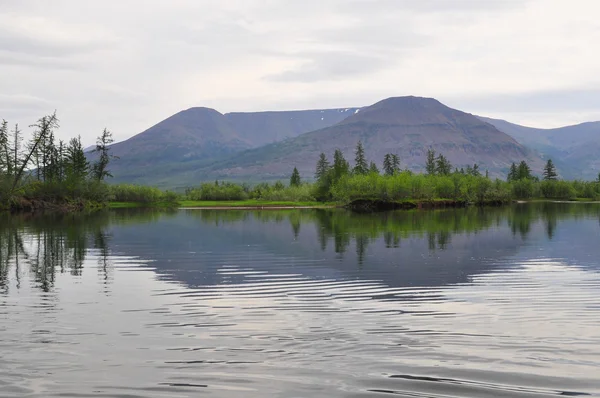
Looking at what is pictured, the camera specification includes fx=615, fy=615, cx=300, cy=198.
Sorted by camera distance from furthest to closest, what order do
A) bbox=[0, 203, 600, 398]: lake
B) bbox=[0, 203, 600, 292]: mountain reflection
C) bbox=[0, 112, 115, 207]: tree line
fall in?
bbox=[0, 112, 115, 207]: tree line → bbox=[0, 203, 600, 292]: mountain reflection → bbox=[0, 203, 600, 398]: lake

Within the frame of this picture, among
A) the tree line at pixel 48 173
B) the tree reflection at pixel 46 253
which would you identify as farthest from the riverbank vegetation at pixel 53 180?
the tree reflection at pixel 46 253

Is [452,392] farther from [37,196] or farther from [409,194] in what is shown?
[409,194]

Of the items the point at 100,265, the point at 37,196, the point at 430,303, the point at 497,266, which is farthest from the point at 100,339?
the point at 37,196

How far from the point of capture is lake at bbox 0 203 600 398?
13.0 metres

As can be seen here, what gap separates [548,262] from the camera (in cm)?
3559

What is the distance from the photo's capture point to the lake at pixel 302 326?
42.5 ft

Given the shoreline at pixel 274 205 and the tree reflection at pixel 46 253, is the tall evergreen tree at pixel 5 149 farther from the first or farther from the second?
the tree reflection at pixel 46 253

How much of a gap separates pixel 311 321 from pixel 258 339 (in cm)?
272

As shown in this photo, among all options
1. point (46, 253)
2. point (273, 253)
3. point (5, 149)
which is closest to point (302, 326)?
point (273, 253)

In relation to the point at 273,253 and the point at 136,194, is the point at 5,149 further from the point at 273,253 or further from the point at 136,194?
the point at 273,253

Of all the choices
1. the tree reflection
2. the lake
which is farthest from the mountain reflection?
the lake

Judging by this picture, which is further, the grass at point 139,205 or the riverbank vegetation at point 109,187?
the grass at point 139,205

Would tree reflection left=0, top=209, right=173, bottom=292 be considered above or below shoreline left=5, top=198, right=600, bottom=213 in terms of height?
below

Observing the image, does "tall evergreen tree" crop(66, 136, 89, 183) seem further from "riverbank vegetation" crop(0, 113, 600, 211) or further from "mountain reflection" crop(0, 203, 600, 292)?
"mountain reflection" crop(0, 203, 600, 292)
